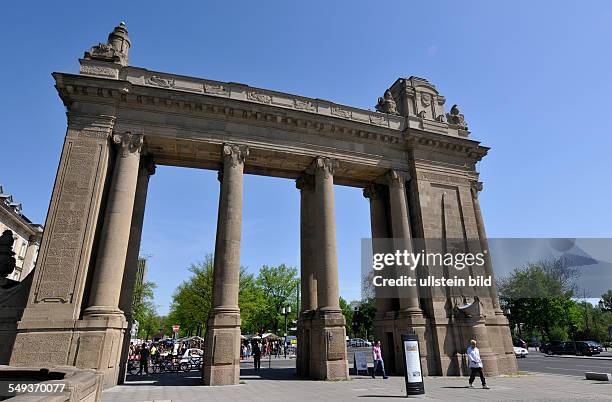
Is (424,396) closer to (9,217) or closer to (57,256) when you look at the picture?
(57,256)

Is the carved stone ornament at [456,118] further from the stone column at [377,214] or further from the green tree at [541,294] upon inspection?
the green tree at [541,294]

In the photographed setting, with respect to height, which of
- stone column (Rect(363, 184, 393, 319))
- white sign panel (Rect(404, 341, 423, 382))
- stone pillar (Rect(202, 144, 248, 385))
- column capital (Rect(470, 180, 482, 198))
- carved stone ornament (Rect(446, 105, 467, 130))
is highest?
carved stone ornament (Rect(446, 105, 467, 130))

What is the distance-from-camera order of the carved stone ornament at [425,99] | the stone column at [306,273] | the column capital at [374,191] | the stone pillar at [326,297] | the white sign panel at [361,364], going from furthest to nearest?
the carved stone ornament at [425,99] → the column capital at [374,191] → the white sign panel at [361,364] → the stone column at [306,273] → the stone pillar at [326,297]

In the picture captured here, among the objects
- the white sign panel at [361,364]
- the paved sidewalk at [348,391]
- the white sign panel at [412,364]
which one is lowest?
the paved sidewalk at [348,391]

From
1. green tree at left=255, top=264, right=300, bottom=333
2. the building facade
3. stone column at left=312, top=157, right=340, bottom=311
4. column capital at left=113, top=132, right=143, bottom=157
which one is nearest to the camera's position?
column capital at left=113, top=132, right=143, bottom=157

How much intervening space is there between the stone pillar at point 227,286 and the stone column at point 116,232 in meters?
4.35

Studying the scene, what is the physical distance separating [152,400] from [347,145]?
17.0 metres

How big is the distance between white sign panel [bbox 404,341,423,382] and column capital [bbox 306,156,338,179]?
1133 centimetres

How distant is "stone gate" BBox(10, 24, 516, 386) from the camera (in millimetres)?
15977

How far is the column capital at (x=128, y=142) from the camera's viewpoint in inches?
734

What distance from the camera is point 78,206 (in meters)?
17.1

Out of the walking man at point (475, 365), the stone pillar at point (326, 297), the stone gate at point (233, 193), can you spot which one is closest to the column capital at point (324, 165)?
the stone pillar at point (326, 297)

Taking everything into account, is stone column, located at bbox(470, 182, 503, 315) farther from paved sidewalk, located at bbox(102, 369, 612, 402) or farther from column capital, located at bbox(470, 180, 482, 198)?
paved sidewalk, located at bbox(102, 369, 612, 402)

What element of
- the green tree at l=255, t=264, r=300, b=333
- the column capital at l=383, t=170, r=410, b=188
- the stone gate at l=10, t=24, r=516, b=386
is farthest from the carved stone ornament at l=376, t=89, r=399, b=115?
the green tree at l=255, t=264, r=300, b=333
